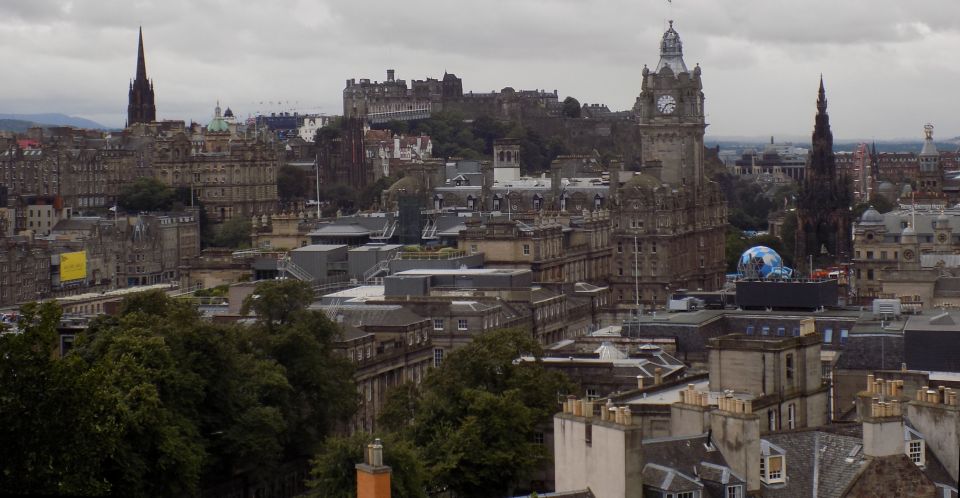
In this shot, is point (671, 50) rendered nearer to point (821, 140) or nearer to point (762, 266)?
point (821, 140)

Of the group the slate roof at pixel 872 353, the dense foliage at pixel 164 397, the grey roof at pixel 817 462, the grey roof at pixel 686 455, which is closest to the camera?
the dense foliage at pixel 164 397

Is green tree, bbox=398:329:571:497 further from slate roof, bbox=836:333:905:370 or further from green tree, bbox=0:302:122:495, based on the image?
green tree, bbox=0:302:122:495

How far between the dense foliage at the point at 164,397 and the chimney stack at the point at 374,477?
6755 millimetres

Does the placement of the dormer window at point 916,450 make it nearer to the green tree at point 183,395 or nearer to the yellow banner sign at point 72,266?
the green tree at point 183,395

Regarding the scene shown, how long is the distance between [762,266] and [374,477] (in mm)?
58376

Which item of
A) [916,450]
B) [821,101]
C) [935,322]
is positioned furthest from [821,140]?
[916,450]

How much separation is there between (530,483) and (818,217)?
116 metres

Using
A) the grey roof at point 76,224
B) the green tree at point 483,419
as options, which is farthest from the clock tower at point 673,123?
the green tree at point 483,419

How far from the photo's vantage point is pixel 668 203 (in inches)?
5871

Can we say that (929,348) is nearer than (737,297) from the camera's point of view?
Yes

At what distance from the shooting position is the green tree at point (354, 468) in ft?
192

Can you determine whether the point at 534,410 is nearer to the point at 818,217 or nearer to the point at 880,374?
the point at 880,374

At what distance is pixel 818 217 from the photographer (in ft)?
583

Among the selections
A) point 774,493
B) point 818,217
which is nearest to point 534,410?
point 774,493
